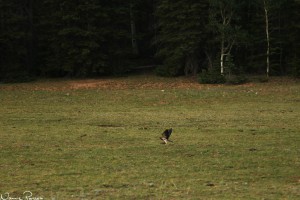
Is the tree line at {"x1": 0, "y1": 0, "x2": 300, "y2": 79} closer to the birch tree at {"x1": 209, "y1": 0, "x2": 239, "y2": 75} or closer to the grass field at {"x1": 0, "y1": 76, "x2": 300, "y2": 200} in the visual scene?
the birch tree at {"x1": 209, "y1": 0, "x2": 239, "y2": 75}

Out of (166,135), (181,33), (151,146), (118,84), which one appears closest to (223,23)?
(181,33)

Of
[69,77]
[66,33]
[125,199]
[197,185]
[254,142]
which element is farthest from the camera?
[69,77]

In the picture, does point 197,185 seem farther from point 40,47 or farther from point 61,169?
point 40,47

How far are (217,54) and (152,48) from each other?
11.9 metres

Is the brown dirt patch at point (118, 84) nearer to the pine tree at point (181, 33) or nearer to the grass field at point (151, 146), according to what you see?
the pine tree at point (181, 33)

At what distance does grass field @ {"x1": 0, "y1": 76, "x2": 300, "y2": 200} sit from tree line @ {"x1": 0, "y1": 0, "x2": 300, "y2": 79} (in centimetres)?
1065

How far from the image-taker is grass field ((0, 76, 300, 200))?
8320mm

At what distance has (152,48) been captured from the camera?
50.4m

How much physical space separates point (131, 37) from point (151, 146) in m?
30.2

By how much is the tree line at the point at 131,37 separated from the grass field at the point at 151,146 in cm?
1065

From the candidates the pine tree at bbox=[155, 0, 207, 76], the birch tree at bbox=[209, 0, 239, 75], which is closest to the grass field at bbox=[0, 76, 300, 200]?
the birch tree at bbox=[209, 0, 239, 75]

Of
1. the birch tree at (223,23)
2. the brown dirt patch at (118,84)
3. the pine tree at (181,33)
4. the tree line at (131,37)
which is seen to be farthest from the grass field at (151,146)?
the pine tree at (181,33)

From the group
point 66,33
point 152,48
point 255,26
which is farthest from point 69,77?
point 255,26

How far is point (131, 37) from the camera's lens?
42.1 m
